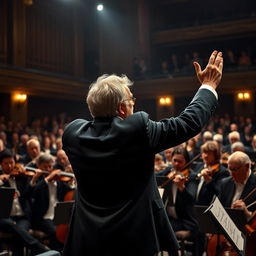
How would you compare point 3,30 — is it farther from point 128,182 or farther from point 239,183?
point 128,182

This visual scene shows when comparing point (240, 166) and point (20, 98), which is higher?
point (20, 98)

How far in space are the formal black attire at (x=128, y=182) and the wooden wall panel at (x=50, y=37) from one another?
41.8 feet

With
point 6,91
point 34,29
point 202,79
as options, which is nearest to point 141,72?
point 34,29

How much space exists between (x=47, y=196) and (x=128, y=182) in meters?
3.38

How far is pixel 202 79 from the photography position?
4.92ft

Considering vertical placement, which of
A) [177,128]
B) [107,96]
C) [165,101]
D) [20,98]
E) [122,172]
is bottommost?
[122,172]

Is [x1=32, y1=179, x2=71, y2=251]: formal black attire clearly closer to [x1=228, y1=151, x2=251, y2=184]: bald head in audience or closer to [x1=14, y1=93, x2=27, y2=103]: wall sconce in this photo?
[x1=228, y1=151, x2=251, y2=184]: bald head in audience

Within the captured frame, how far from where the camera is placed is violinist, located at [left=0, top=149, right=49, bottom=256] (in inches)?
165

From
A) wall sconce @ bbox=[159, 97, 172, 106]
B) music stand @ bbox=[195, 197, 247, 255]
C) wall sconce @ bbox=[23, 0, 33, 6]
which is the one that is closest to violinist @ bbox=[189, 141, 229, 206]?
music stand @ bbox=[195, 197, 247, 255]

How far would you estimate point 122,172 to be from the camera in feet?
4.50

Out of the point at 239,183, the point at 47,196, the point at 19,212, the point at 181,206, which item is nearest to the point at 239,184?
the point at 239,183

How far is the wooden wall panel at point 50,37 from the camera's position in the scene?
13.7 meters

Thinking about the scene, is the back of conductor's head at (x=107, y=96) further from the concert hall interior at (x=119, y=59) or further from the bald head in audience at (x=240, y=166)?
the concert hall interior at (x=119, y=59)

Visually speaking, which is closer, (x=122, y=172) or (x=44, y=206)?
(x=122, y=172)
